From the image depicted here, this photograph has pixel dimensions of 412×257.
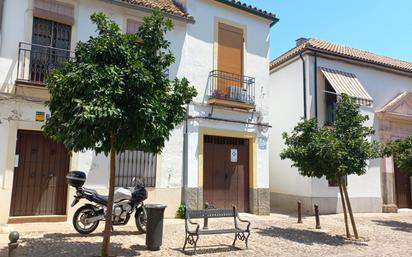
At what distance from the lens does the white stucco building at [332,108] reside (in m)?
15.4

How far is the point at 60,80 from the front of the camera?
658 centimetres

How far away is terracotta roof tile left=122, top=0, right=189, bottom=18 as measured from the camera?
39.8 ft

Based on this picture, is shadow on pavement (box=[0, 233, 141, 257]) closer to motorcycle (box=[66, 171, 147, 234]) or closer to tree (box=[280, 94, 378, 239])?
motorcycle (box=[66, 171, 147, 234])

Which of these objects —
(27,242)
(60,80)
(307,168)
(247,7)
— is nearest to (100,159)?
(27,242)

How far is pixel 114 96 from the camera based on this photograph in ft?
21.0

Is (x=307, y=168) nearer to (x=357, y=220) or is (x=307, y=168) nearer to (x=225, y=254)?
(x=225, y=254)

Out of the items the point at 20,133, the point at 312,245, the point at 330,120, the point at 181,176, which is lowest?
the point at 312,245

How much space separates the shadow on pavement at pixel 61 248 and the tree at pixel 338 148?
5201 mm

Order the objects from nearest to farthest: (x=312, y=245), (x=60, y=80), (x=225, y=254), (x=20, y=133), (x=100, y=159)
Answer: (x=60, y=80), (x=225, y=254), (x=312, y=245), (x=20, y=133), (x=100, y=159)

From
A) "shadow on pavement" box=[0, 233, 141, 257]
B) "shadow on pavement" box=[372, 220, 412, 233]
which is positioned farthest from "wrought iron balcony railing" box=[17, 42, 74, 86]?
"shadow on pavement" box=[372, 220, 412, 233]

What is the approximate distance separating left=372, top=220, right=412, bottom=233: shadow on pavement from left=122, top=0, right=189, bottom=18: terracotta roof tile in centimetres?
986

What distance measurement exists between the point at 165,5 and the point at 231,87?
3.64 m

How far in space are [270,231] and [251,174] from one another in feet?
11.2

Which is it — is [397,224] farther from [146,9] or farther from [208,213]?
[146,9]
